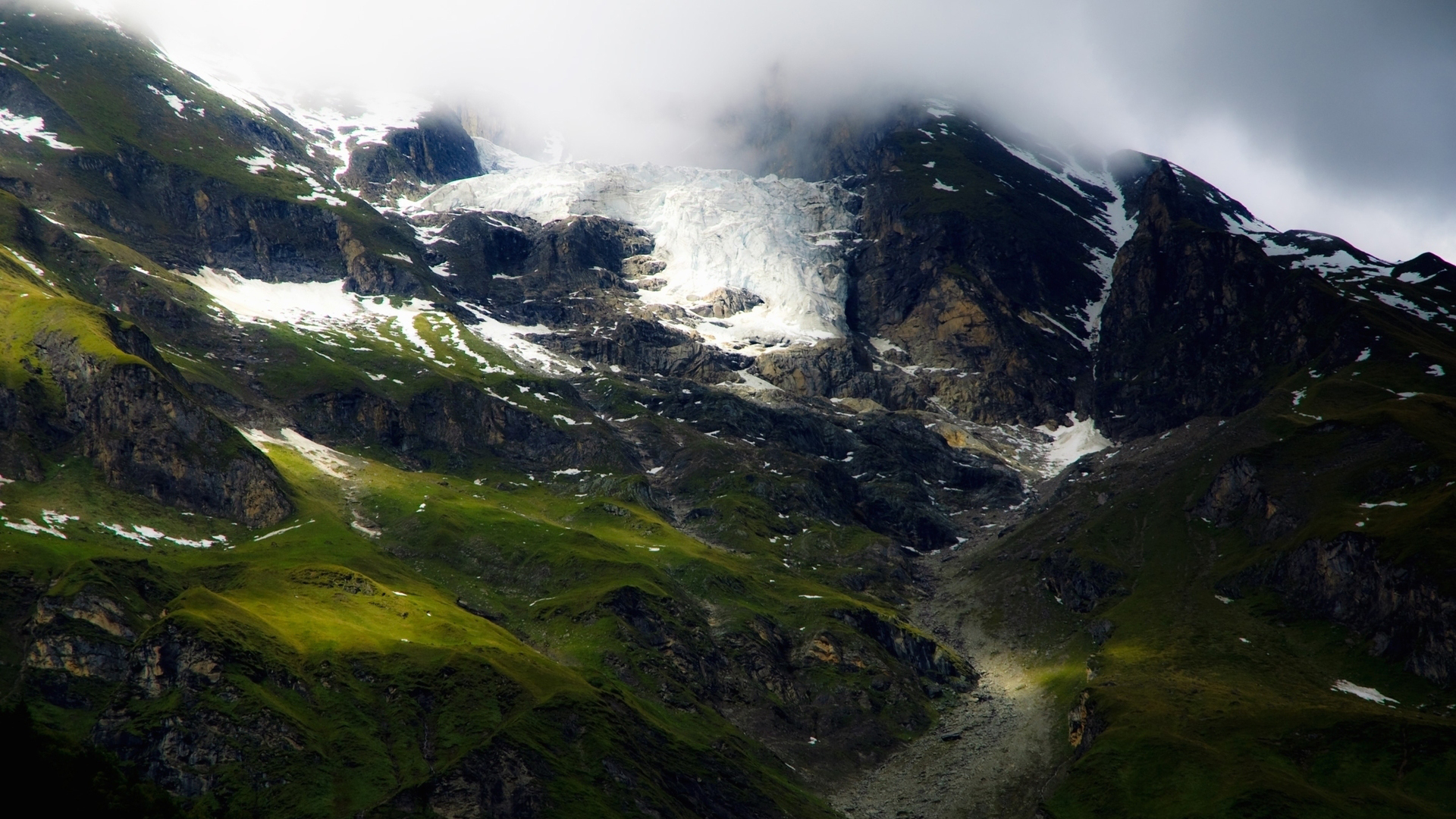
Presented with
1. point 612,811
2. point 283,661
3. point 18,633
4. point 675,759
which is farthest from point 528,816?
point 18,633

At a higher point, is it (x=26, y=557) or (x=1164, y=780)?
(x=1164, y=780)

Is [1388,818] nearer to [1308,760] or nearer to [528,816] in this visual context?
[1308,760]

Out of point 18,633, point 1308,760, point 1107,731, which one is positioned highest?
point 1308,760

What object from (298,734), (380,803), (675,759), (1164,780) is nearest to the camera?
(380,803)

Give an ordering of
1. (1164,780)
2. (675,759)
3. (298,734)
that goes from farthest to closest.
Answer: (675,759) < (1164,780) < (298,734)

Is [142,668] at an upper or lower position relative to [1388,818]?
lower

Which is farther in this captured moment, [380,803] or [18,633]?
[18,633]

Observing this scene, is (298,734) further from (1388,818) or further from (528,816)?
(1388,818)

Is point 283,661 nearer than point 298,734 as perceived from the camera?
No

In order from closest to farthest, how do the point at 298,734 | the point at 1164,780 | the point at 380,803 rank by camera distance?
the point at 380,803 → the point at 298,734 → the point at 1164,780

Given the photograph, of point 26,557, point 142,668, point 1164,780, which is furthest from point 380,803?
point 1164,780
